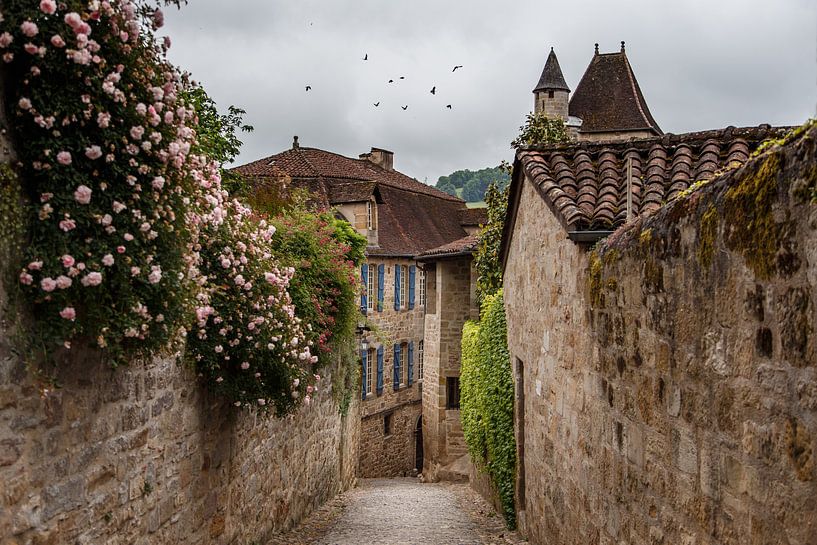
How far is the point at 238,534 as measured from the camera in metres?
7.41

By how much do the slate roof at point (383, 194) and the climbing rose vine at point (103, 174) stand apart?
1905cm

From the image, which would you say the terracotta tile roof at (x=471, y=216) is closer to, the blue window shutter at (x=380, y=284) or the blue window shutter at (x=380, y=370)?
the blue window shutter at (x=380, y=284)

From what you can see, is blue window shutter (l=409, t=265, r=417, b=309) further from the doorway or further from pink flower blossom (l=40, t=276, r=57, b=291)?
pink flower blossom (l=40, t=276, r=57, b=291)

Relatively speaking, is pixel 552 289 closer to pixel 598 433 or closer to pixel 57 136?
pixel 598 433

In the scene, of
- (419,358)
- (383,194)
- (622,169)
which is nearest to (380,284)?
(419,358)

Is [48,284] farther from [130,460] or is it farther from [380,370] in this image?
[380,370]

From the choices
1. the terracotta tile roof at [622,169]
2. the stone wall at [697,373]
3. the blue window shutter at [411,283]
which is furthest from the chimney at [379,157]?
the stone wall at [697,373]

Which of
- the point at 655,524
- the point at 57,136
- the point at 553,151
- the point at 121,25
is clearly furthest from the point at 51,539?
the point at 553,151

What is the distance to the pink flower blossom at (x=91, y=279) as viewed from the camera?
3.61 meters

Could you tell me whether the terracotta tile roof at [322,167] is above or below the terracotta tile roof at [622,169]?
above

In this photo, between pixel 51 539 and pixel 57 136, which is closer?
pixel 57 136

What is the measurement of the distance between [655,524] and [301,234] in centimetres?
656

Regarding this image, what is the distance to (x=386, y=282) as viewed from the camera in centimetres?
2588

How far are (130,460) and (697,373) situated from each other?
3243mm
